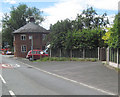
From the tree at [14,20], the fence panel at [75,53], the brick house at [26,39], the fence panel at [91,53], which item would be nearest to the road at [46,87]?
the fence panel at [91,53]

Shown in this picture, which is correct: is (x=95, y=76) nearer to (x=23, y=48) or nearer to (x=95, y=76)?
(x=95, y=76)

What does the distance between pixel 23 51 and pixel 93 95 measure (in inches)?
1729

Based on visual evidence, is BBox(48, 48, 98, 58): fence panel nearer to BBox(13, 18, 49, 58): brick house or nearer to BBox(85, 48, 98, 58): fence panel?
BBox(85, 48, 98, 58): fence panel

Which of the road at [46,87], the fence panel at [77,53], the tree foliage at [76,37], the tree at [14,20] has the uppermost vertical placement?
the tree at [14,20]

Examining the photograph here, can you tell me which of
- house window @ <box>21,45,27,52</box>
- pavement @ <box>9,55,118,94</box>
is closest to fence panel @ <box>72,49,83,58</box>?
pavement @ <box>9,55,118,94</box>

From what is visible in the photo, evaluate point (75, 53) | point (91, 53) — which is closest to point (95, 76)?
point (91, 53)

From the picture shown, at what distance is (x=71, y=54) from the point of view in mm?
31047

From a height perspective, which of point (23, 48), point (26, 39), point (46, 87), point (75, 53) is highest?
point (26, 39)

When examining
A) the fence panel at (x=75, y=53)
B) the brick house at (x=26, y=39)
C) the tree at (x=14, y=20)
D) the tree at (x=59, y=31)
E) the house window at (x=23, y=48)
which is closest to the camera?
the fence panel at (x=75, y=53)

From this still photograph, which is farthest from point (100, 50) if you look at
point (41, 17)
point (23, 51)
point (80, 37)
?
point (41, 17)

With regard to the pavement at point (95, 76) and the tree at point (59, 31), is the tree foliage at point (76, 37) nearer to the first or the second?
the tree at point (59, 31)

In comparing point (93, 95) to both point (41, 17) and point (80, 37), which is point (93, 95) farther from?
point (41, 17)

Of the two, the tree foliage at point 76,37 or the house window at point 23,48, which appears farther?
the house window at point 23,48

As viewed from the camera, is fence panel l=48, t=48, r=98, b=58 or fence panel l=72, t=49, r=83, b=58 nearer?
fence panel l=48, t=48, r=98, b=58
